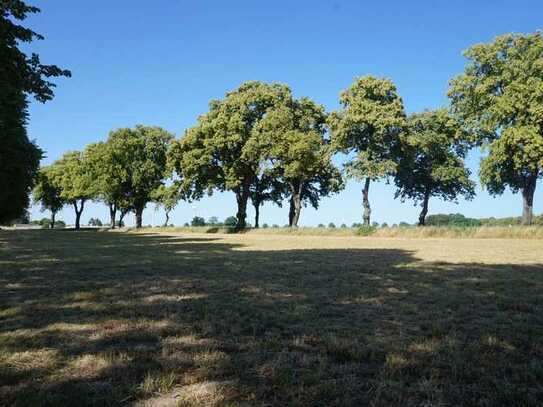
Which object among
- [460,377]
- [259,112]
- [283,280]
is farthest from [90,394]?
[259,112]

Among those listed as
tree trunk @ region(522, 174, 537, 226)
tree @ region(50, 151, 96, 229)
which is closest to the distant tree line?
tree trunk @ region(522, 174, 537, 226)

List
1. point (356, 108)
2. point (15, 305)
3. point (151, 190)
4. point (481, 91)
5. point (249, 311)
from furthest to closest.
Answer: point (151, 190) → point (356, 108) → point (481, 91) → point (15, 305) → point (249, 311)

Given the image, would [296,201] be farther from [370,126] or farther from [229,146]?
[370,126]

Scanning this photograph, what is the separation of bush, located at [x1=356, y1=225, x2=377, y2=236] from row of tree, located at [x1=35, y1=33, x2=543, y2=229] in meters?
7.34

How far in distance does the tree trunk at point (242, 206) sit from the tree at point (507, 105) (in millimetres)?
28517

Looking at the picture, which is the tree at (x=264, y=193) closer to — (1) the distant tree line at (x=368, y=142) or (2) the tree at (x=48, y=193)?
(1) the distant tree line at (x=368, y=142)

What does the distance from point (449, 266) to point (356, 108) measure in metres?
40.9

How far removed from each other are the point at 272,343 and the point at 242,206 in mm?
55105

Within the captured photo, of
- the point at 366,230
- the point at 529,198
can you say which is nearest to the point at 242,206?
the point at 366,230

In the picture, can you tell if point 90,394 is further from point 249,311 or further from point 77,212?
point 77,212

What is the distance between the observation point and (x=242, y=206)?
6028 centimetres

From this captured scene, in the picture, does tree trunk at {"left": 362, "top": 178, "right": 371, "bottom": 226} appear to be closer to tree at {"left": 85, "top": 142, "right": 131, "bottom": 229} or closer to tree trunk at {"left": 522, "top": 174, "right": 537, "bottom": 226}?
tree trunk at {"left": 522, "top": 174, "right": 537, "bottom": 226}

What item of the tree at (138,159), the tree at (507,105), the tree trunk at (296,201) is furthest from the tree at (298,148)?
the tree at (138,159)

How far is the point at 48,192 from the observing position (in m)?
109
